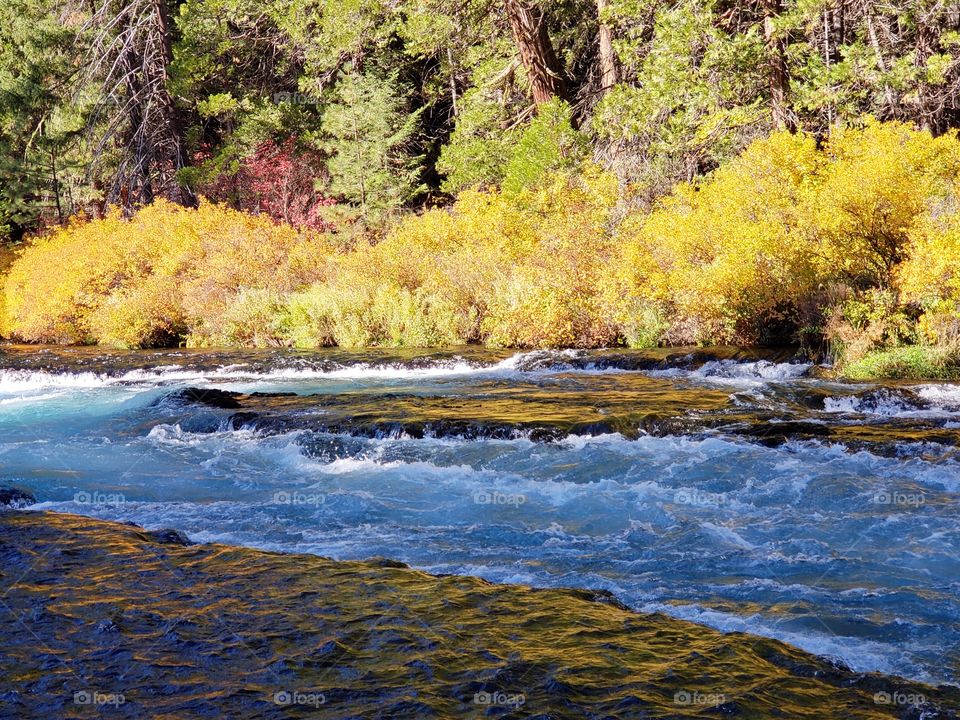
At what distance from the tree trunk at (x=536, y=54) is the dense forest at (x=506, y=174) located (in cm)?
8

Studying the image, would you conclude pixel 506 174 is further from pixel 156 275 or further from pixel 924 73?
pixel 924 73

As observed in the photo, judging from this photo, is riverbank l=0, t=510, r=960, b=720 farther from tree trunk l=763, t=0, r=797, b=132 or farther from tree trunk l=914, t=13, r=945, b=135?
tree trunk l=763, t=0, r=797, b=132

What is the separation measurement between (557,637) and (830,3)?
54.8ft

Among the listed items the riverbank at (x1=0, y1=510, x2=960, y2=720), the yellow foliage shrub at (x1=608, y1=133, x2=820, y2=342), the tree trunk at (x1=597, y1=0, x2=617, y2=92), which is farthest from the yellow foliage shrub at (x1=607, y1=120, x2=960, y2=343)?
the riverbank at (x1=0, y1=510, x2=960, y2=720)

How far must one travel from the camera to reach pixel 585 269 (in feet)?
55.1

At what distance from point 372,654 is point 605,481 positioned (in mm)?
3979

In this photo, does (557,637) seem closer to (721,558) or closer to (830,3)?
(721,558)

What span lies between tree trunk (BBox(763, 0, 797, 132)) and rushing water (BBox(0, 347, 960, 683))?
7.14 metres

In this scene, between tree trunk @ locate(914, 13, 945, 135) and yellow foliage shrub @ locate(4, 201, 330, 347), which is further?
yellow foliage shrub @ locate(4, 201, 330, 347)

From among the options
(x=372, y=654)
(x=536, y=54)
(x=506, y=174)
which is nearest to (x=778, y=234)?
(x=372, y=654)

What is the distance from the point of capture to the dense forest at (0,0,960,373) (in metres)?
13.8

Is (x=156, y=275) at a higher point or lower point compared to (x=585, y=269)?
higher

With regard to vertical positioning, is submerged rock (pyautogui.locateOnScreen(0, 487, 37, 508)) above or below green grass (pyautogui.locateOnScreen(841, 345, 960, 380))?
above

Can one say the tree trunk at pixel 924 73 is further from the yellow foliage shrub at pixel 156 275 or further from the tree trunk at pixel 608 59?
the yellow foliage shrub at pixel 156 275
